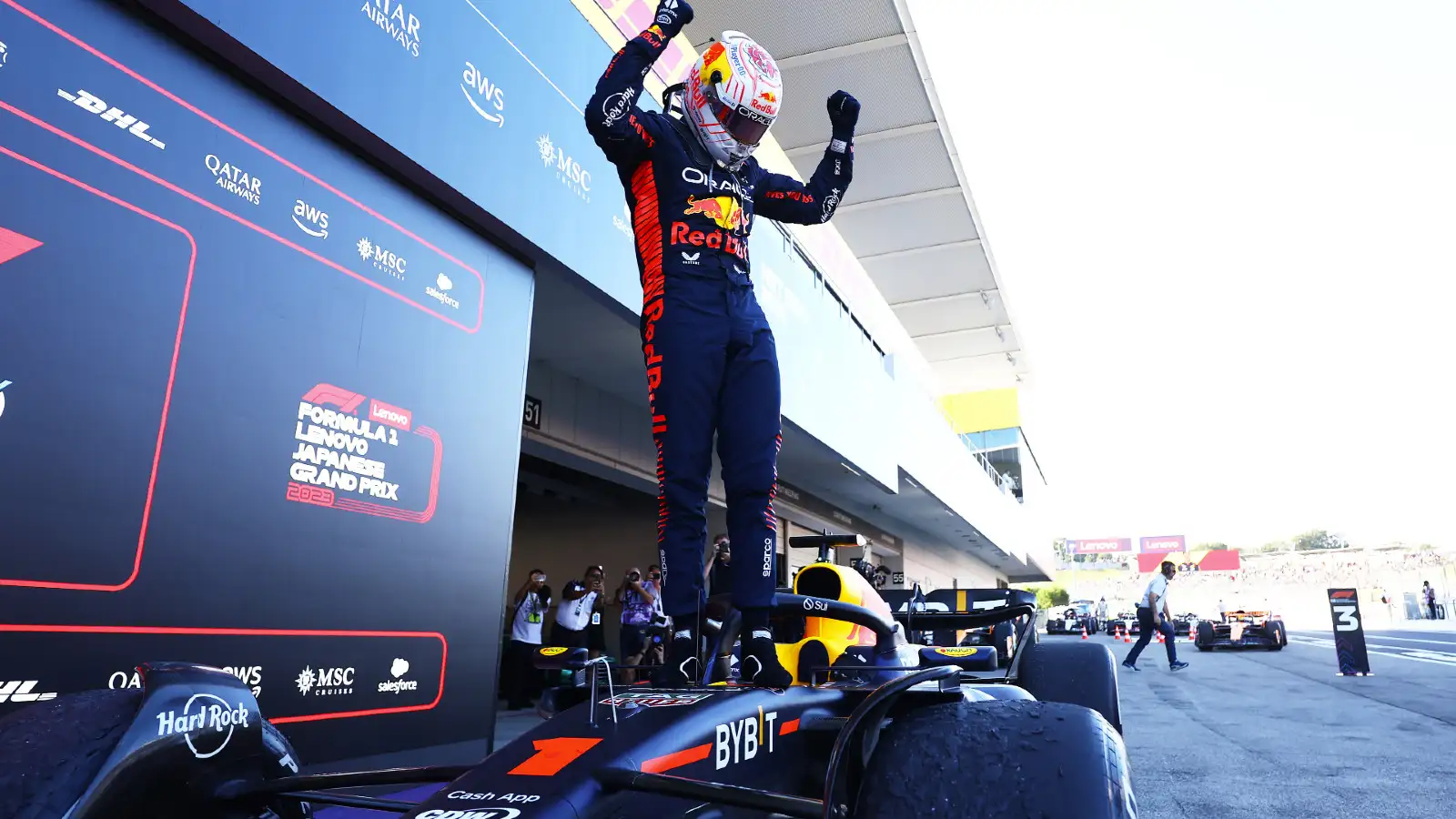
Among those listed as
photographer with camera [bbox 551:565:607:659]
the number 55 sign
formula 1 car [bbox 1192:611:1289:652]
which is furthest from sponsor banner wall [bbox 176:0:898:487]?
formula 1 car [bbox 1192:611:1289:652]

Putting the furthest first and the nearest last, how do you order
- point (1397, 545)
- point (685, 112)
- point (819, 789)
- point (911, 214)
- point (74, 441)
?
point (1397, 545), point (911, 214), point (74, 441), point (685, 112), point (819, 789)

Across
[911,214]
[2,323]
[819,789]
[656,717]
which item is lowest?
[819,789]

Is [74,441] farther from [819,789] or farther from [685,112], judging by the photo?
[819,789]

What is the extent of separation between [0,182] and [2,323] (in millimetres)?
379

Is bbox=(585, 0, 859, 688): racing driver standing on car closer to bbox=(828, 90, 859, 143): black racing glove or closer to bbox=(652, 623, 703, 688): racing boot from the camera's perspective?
bbox=(652, 623, 703, 688): racing boot

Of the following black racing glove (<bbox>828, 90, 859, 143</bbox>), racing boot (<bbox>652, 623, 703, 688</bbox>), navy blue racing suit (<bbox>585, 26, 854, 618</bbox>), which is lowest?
racing boot (<bbox>652, 623, 703, 688</bbox>)

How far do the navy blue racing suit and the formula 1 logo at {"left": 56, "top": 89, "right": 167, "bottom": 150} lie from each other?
1627mm

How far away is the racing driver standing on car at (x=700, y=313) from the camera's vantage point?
1.84m

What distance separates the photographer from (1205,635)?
53.8 ft

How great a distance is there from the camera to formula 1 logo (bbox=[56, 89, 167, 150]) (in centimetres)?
250

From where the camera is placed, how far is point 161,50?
2787 mm

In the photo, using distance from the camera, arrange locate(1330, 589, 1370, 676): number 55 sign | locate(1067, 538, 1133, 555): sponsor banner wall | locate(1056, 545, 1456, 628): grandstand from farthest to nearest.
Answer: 1. locate(1067, 538, 1133, 555): sponsor banner wall
2. locate(1056, 545, 1456, 628): grandstand
3. locate(1330, 589, 1370, 676): number 55 sign

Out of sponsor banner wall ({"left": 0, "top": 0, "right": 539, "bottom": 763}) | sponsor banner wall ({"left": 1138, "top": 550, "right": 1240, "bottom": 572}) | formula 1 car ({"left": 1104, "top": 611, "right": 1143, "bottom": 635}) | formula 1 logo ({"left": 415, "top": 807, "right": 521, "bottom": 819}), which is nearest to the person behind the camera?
formula 1 logo ({"left": 415, "top": 807, "right": 521, "bottom": 819})

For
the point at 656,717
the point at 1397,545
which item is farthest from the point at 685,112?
the point at 1397,545
